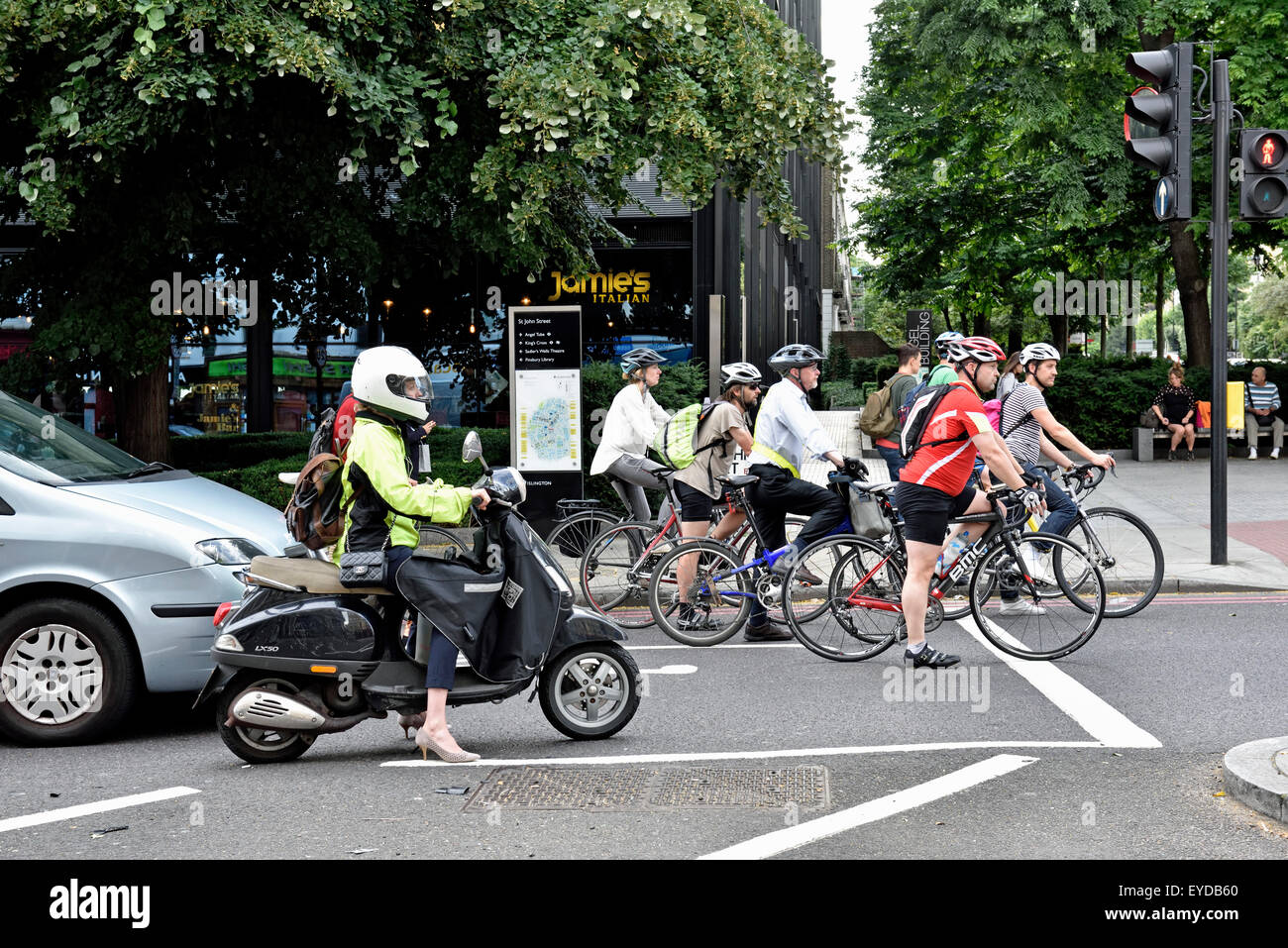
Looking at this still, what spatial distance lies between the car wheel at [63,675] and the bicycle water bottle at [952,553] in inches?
177

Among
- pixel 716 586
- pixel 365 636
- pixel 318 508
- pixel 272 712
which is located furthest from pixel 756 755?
pixel 716 586

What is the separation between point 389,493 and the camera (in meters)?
5.58

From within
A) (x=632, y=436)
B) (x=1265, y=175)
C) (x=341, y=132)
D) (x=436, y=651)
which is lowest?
(x=436, y=651)

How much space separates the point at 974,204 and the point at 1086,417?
25.0 ft

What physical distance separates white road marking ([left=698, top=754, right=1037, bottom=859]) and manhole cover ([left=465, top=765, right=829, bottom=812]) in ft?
0.63

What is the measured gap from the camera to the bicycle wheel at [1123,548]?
9102 millimetres

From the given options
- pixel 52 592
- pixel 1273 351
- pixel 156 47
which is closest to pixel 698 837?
pixel 52 592

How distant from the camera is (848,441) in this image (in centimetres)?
2517

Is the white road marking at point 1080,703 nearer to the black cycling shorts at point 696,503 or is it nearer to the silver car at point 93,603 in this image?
the black cycling shorts at point 696,503

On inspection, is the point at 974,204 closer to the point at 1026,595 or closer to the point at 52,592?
the point at 1026,595

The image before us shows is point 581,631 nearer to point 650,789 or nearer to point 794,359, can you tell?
point 650,789

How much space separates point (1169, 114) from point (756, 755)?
22.9 feet

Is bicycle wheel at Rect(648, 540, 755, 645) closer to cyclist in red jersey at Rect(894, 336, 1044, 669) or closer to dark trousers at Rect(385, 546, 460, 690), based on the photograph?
cyclist in red jersey at Rect(894, 336, 1044, 669)

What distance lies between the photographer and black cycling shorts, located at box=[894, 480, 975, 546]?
24.6ft
